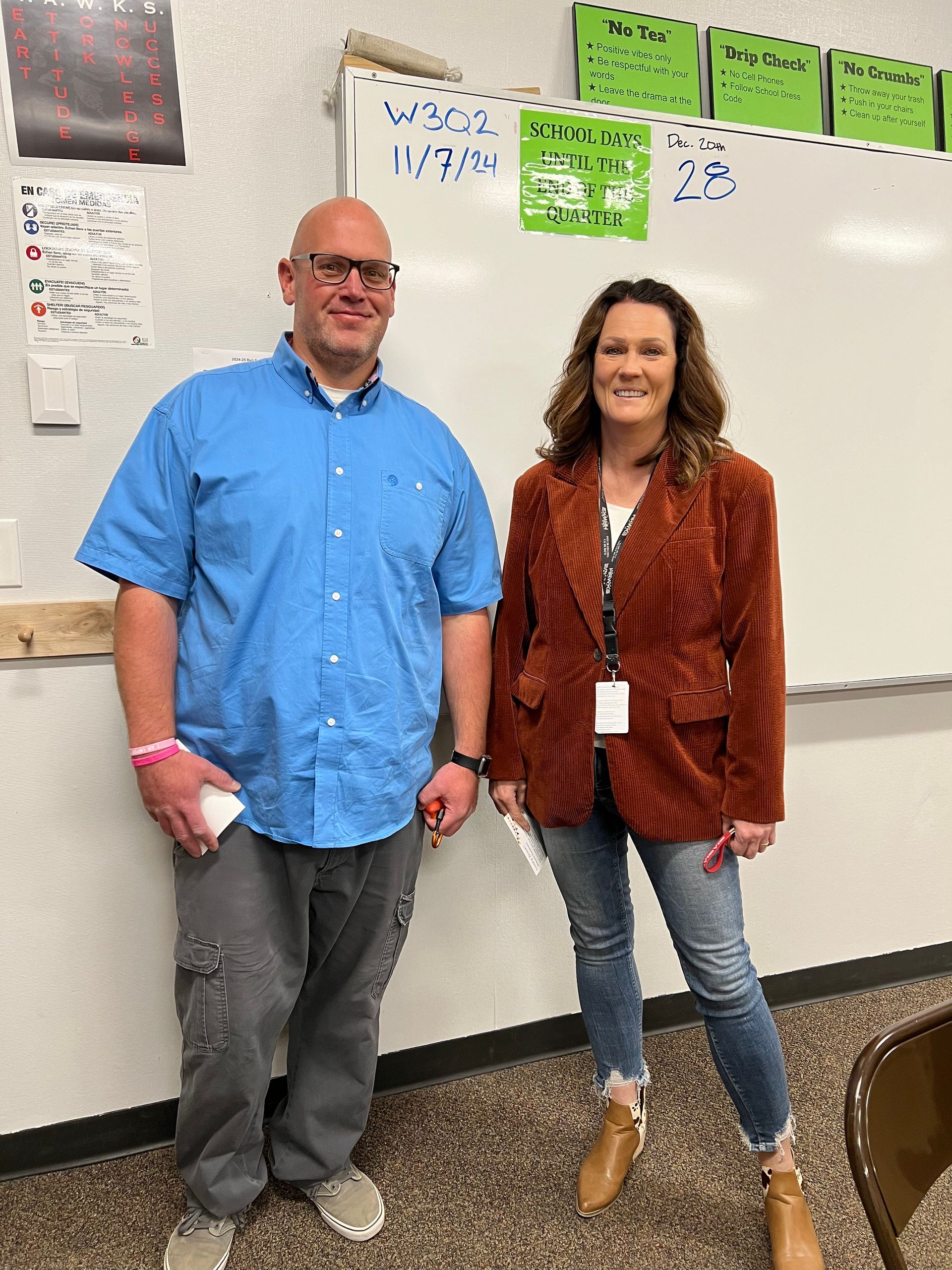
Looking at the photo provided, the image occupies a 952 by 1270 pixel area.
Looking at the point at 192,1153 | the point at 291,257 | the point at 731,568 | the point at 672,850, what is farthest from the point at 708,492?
the point at 192,1153

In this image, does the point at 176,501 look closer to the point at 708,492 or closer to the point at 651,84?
the point at 708,492

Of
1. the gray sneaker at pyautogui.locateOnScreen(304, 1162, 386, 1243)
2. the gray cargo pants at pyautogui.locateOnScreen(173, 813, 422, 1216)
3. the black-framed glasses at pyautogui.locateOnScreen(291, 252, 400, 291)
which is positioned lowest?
the gray sneaker at pyautogui.locateOnScreen(304, 1162, 386, 1243)

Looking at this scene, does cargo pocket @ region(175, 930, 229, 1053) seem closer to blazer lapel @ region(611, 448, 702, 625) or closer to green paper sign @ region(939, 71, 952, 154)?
blazer lapel @ region(611, 448, 702, 625)

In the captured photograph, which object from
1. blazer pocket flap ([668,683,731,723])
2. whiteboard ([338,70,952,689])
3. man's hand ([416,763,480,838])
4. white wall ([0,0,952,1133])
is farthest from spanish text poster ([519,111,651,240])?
man's hand ([416,763,480,838])

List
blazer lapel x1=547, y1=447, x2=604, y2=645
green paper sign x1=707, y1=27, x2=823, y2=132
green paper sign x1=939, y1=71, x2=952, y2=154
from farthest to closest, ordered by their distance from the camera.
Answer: green paper sign x1=939, y1=71, x2=952, y2=154 < green paper sign x1=707, y1=27, x2=823, y2=132 < blazer lapel x1=547, y1=447, x2=604, y2=645

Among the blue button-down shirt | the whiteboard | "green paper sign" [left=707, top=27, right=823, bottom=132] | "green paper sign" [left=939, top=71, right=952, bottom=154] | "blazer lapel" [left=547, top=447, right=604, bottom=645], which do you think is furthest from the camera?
"green paper sign" [left=939, top=71, right=952, bottom=154]

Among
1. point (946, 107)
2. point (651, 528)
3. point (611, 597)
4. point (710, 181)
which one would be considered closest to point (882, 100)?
point (946, 107)

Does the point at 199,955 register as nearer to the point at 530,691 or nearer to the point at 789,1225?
the point at 530,691

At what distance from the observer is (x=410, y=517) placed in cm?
141

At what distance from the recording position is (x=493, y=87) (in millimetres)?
1664

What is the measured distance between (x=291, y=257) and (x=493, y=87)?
64 centimetres

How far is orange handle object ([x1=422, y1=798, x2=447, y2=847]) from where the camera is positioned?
1525mm

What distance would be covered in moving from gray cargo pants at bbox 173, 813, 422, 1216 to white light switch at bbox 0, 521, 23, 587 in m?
0.58

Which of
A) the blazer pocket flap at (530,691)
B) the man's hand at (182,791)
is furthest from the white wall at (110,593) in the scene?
the blazer pocket flap at (530,691)
